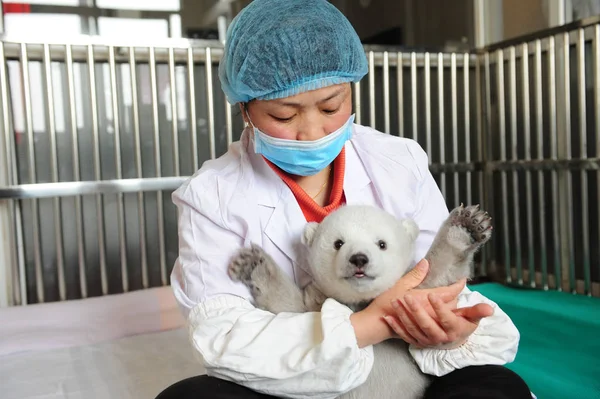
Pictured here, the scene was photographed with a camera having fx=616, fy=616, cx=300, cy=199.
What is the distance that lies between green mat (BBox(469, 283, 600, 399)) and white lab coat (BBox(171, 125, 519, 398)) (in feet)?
1.33

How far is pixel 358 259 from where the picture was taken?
732 millimetres

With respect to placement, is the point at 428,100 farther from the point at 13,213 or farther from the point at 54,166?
the point at 13,213

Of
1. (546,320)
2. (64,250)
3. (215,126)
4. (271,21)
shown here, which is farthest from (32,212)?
(546,320)

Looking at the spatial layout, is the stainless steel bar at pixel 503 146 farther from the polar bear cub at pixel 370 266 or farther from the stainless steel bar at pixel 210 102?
the polar bear cub at pixel 370 266

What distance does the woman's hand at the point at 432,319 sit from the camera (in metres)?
0.73

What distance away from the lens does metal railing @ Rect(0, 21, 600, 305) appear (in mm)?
1742

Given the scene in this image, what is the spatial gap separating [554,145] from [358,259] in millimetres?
1323

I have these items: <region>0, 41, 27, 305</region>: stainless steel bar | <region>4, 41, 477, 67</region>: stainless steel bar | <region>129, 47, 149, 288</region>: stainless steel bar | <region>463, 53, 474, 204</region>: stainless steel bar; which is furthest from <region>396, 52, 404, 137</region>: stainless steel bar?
<region>0, 41, 27, 305</region>: stainless steel bar

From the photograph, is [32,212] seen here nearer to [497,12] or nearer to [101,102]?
[101,102]

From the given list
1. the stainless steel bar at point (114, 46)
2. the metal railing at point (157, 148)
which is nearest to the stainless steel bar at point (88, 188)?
the metal railing at point (157, 148)

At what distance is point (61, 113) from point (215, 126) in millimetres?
454

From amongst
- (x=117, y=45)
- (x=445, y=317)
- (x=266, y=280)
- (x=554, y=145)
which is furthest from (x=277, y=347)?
(x=554, y=145)

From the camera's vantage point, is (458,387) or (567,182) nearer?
(458,387)

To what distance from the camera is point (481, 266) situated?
212 cm
